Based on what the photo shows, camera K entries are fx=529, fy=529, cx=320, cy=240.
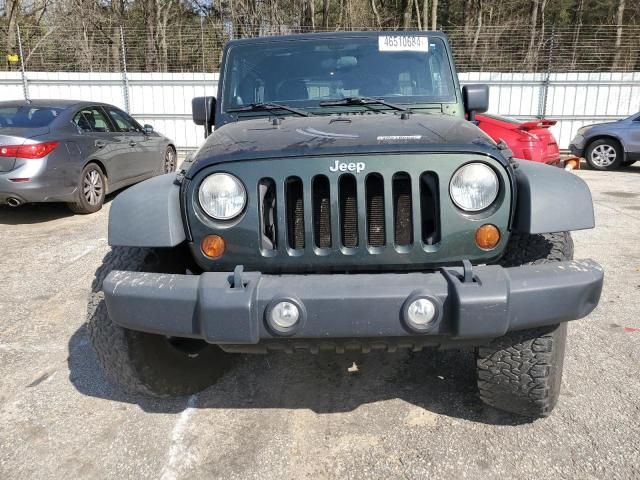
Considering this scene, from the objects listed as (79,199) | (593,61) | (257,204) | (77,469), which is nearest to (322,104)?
(257,204)

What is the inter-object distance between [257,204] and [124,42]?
14.1 meters

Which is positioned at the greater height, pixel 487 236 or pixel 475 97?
pixel 475 97

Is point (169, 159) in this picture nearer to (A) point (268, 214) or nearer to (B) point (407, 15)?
(A) point (268, 214)

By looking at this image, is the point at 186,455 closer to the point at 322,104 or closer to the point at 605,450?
the point at 605,450

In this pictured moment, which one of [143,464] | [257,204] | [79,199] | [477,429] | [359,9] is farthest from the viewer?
[359,9]

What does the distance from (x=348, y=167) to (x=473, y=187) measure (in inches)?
20.1

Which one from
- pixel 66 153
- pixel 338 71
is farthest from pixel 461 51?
pixel 338 71

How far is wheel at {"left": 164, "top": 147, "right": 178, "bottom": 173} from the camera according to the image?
29.5 feet

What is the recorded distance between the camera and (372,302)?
191 centimetres

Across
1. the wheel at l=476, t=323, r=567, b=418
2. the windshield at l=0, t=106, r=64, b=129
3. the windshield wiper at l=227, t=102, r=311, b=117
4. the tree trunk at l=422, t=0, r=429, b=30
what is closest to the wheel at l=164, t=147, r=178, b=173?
the windshield at l=0, t=106, r=64, b=129

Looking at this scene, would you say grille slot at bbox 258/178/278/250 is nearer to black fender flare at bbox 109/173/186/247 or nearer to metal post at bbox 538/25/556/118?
black fender flare at bbox 109/173/186/247

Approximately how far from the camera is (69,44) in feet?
49.9

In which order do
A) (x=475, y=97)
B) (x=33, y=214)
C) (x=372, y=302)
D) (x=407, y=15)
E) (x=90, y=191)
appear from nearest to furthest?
(x=372, y=302)
(x=475, y=97)
(x=90, y=191)
(x=33, y=214)
(x=407, y=15)

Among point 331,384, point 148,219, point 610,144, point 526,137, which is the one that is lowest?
point 331,384
